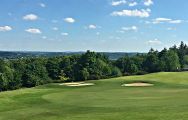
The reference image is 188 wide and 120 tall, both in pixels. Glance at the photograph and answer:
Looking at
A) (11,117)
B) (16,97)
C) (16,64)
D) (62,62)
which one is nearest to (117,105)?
→ (11,117)

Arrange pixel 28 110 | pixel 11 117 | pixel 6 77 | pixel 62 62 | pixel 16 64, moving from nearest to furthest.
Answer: pixel 11 117 < pixel 28 110 < pixel 6 77 < pixel 16 64 < pixel 62 62

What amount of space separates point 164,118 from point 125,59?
11083 centimetres

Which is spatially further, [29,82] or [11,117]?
[29,82]

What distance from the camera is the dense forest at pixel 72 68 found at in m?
104

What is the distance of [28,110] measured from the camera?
35.3 meters

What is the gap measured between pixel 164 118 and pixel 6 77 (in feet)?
260

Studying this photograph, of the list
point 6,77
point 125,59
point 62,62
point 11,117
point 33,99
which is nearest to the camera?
point 11,117

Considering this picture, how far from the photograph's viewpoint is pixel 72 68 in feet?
408

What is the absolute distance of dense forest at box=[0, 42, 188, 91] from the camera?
4112 inches

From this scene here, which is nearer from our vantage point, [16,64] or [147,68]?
[16,64]

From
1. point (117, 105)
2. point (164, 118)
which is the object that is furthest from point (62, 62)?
point (164, 118)

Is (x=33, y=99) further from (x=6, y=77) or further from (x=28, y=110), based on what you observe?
(x=6, y=77)

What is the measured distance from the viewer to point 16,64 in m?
119

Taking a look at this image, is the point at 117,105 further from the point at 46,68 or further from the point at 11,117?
the point at 46,68
